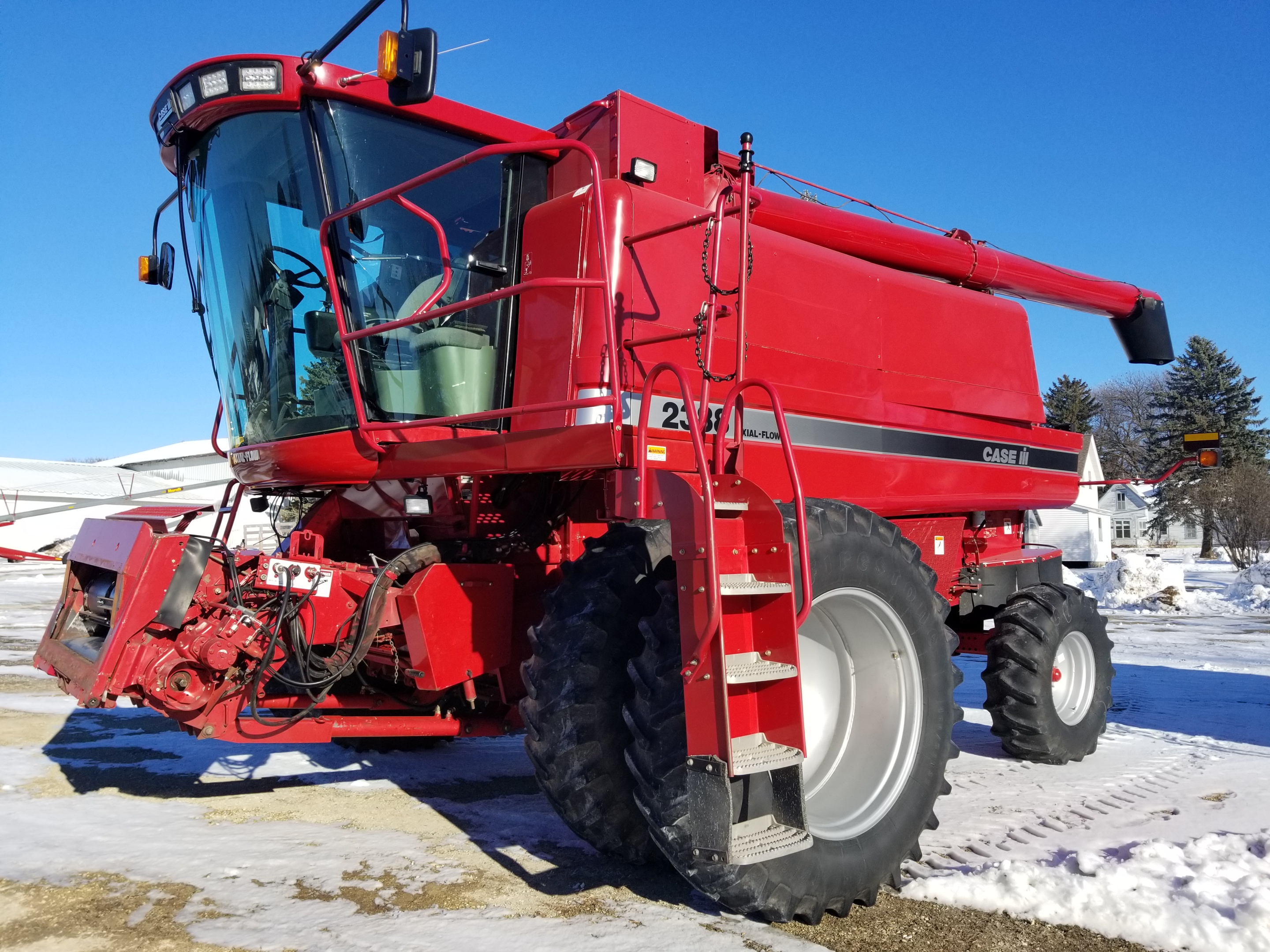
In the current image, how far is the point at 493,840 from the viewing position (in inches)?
155

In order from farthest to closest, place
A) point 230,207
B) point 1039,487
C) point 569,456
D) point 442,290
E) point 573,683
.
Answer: point 1039,487 → point 230,207 → point 442,290 → point 569,456 → point 573,683

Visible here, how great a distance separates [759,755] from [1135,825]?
234 cm

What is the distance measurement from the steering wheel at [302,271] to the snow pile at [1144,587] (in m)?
16.4

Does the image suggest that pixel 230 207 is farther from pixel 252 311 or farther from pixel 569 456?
pixel 569 456

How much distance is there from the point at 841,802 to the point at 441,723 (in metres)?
1.70

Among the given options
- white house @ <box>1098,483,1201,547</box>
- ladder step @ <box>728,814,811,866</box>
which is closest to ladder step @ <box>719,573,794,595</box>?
ladder step @ <box>728,814,811,866</box>

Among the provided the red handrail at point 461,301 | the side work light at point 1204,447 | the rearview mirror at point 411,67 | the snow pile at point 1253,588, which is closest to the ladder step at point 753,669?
the red handrail at point 461,301

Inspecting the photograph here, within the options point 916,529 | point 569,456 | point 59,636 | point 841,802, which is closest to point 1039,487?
point 916,529

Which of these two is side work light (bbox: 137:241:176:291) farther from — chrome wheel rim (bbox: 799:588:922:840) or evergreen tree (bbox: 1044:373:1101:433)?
evergreen tree (bbox: 1044:373:1101:433)

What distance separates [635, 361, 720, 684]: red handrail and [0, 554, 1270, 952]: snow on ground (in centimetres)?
91

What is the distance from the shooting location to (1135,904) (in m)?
3.05

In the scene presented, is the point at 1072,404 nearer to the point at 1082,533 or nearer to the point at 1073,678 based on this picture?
the point at 1082,533

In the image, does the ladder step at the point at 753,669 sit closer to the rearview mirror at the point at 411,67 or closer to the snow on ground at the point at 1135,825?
the snow on ground at the point at 1135,825

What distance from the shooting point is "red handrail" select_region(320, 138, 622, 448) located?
3.47m
